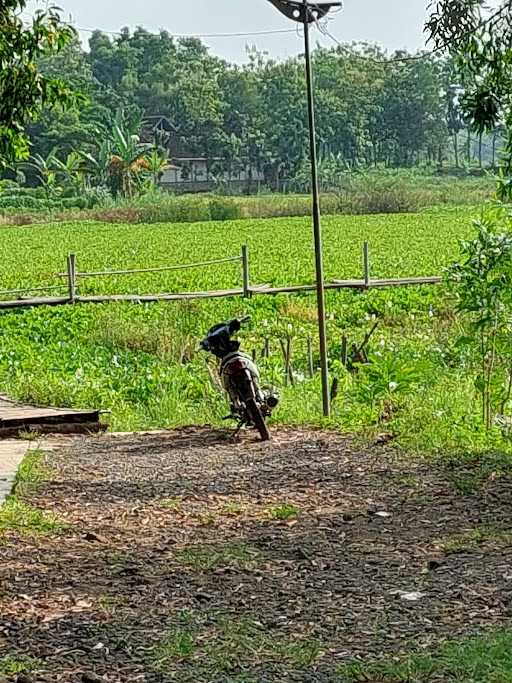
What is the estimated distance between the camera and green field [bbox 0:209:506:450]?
26.9 ft

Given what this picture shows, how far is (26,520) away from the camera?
5.07 metres

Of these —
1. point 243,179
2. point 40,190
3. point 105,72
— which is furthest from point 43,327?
point 105,72

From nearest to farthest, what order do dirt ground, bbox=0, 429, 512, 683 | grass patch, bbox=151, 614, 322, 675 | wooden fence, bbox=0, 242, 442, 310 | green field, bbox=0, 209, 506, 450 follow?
grass patch, bbox=151, 614, 322, 675, dirt ground, bbox=0, 429, 512, 683, green field, bbox=0, 209, 506, 450, wooden fence, bbox=0, 242, 442, 310

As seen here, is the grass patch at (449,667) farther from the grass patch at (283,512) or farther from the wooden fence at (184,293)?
the wooden fence at (184,293)

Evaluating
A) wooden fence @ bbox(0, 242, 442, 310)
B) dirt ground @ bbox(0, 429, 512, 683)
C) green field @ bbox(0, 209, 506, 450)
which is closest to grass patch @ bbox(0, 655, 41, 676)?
dirt ground @ bbox(0, 429, 512, 683)

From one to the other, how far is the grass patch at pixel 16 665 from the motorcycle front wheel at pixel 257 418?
12.8 ft

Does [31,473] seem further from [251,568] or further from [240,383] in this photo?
[251,568]

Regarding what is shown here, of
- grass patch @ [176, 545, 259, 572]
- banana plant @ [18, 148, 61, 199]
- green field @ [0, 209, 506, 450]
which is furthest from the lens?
banana plant @ [18, 148, 61, 199]

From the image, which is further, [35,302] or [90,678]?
[35,302]

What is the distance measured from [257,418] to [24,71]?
2.36 meters

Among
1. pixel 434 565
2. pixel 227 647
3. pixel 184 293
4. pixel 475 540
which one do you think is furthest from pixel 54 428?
pixel 184 293

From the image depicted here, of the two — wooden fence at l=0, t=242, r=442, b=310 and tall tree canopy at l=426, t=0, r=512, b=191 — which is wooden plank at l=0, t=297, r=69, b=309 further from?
tall tree canopy at l=426, t=0, r=512, b=191

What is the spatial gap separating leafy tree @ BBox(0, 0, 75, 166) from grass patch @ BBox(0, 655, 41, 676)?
11.9ft

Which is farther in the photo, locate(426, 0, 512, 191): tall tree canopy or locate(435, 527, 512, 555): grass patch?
locate(426, 0, 512, 191): tall tree canopy
